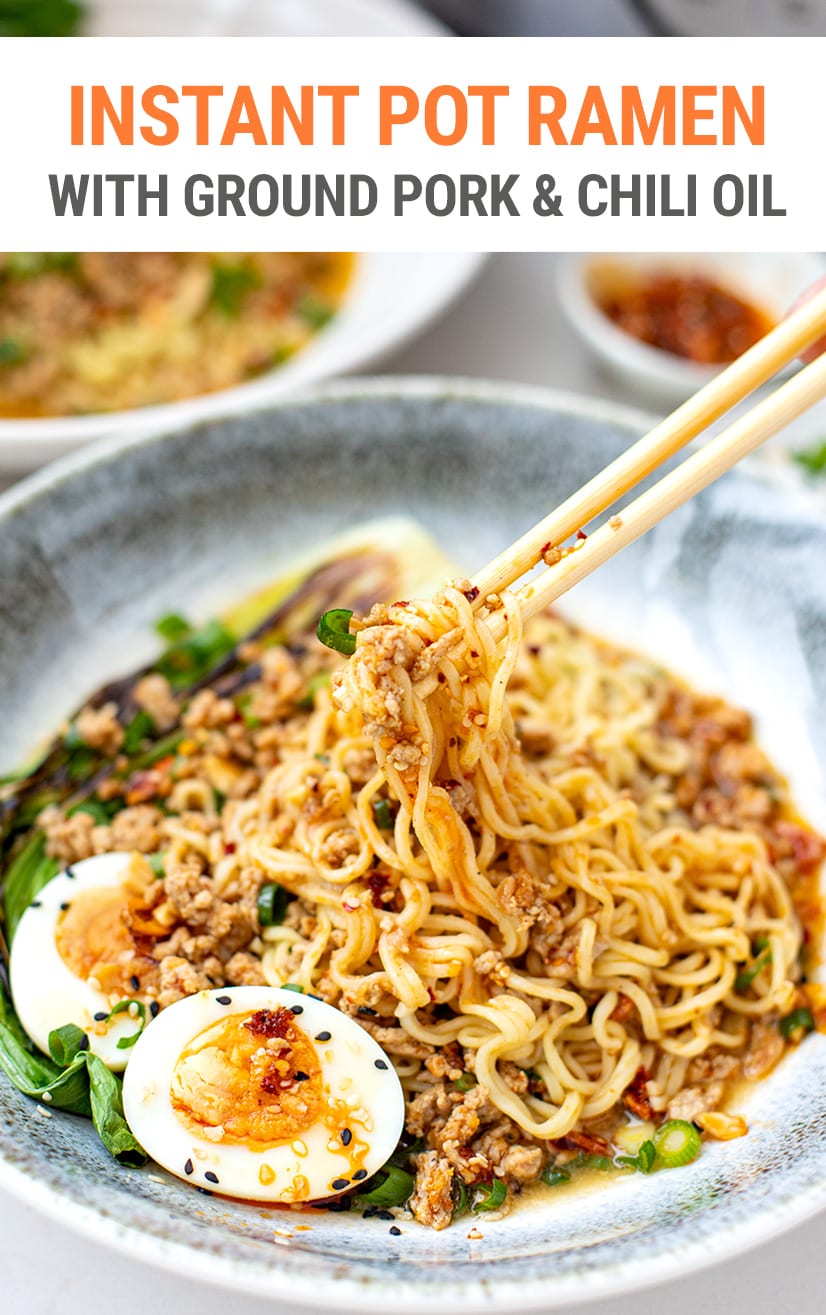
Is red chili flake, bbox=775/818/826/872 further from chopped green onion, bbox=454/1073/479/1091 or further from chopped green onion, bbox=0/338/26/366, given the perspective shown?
chopped green onion, bbox=0/338/26/366

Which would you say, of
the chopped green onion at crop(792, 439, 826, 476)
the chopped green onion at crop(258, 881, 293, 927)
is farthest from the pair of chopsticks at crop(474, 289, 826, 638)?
the chopped green onion at crop(792, 439, 826, 476)

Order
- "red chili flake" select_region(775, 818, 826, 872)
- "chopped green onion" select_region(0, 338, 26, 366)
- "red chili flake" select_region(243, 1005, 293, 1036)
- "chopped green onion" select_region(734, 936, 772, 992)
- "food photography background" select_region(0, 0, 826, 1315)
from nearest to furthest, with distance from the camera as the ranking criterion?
"red chili flake" select_region(243, 1005, 293, 1036)
"chopped green onion" select_region(734, 936, 772, 992)
"red chili flake" select_region(775, 818, 826, 872)
"food photography background" select_region(0, 0, 826, 1315)
"chopped green onion" select_region(0, 338, 26, 366)

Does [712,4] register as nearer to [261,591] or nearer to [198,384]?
[198,384]

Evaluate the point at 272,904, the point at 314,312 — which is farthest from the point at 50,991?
the point at 314,312

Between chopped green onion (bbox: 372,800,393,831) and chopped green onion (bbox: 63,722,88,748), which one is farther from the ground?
chopped green onion (bbox: 63,722,88,748)

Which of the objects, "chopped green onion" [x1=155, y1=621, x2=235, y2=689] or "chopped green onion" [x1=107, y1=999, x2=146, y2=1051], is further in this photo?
"chopped green onion" [x1=155, y1=621, x2=235, y2=689]

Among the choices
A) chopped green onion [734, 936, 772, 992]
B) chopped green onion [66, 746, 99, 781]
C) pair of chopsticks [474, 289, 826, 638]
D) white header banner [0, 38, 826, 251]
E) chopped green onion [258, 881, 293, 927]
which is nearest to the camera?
pair of chopsticks [474, 289, 826, 638]

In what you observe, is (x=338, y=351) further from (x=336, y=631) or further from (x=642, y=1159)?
(x=642, y=1159)

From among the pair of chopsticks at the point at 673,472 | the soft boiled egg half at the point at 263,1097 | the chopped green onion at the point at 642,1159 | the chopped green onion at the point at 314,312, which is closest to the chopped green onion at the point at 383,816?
the soft boiled egg half at the point at 263,1097
